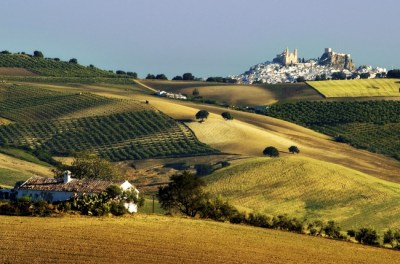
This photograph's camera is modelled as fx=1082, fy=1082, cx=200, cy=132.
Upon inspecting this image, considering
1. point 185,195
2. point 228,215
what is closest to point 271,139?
point 185,195

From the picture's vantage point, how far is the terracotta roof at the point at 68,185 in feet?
312

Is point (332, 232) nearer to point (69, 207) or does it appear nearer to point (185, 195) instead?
point (185, 195)

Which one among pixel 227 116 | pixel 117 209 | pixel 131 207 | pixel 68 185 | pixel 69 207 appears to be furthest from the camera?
pixel 227 116

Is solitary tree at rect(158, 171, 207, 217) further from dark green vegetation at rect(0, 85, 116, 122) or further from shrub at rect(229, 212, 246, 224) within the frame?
dark green vegetation at rect(0, 85, 116, 122)

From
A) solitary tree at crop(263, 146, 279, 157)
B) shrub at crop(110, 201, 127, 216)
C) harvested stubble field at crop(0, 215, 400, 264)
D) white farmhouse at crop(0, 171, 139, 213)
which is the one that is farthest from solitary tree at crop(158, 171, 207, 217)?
Answer: solitary tree at crop(263, 146, 279, 157)

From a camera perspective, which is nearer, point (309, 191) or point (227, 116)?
point (309, 191)

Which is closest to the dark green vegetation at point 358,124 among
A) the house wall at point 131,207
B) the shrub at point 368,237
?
the house wall at point 131,207

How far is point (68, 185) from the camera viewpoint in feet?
320

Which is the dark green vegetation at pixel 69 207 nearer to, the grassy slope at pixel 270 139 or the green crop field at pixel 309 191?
the green crop field at pixel 309 191

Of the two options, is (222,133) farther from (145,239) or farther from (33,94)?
(145,239)

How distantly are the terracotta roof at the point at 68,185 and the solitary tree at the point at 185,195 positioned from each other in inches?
192

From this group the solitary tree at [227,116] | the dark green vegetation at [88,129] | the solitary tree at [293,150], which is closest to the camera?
the dark green vegetation at [88,129]

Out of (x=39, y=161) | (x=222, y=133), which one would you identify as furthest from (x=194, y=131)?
(x=39, y=161)

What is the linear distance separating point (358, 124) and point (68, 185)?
98.7 m
